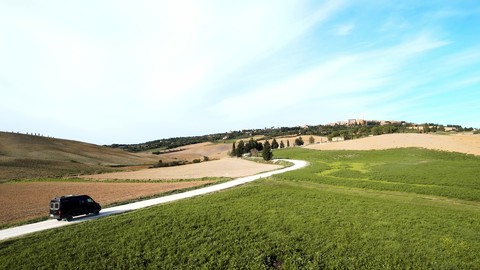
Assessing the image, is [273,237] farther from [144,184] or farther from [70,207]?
[144,184]

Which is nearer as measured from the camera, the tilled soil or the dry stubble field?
the dry stubble field

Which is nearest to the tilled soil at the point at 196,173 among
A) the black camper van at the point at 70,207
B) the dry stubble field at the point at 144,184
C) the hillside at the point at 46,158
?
the dry stubble field at the point at 144,184

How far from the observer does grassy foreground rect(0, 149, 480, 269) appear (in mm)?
14258

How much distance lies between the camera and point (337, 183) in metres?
37.5

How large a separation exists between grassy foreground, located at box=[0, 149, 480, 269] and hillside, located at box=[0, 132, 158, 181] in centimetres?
5746

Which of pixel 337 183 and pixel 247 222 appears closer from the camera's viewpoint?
pixel 247 222

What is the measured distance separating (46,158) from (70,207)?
3193 inches

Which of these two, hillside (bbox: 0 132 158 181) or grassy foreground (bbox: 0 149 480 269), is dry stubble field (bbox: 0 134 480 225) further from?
hillside (bbox: 0 132 158 181)

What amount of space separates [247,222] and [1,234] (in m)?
16.6

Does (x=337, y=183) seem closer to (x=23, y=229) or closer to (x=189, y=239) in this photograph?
(x=189, y=239)

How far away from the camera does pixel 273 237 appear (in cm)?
1725

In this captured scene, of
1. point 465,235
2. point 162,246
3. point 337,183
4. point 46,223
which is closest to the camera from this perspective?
point 162,246

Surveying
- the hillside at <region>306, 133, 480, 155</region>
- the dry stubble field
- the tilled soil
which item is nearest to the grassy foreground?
the dry stubble field

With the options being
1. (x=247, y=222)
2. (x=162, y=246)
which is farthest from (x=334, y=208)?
(x=162, y=246)
